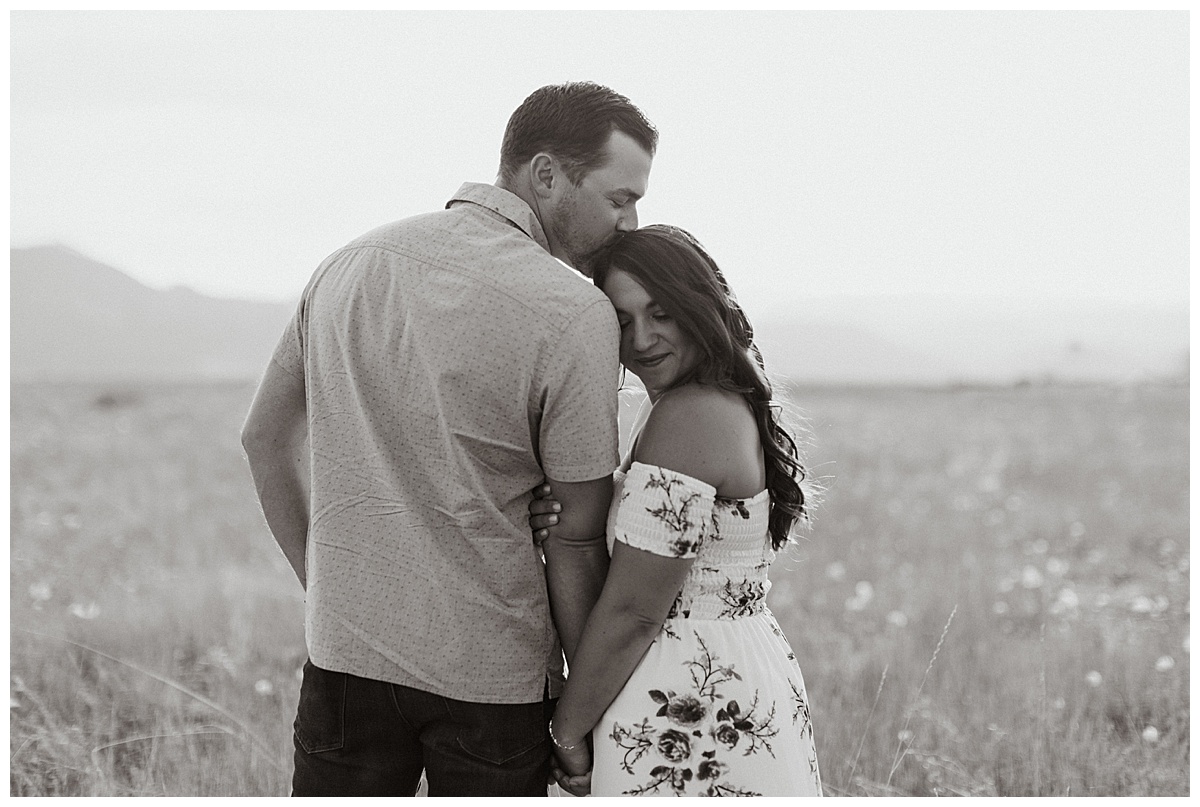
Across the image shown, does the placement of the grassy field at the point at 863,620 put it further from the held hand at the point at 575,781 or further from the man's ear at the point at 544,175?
the man's ear at the point at 544,175

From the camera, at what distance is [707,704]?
A: 2.24m

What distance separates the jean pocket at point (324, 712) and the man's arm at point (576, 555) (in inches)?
18.4

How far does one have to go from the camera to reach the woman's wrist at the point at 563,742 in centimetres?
223

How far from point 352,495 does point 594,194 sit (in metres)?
0.81

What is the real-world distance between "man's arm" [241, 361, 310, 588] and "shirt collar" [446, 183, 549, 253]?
56cm

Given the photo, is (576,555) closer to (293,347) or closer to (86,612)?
(293,347)

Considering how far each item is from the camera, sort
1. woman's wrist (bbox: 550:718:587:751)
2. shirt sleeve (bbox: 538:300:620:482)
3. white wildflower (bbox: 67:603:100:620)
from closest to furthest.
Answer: shirt sleeve (bbox: 538:300:620:482) → woman's wrist (bbox: 550:718:587:751) → white wildflower (bbox: 67:603:100:620)

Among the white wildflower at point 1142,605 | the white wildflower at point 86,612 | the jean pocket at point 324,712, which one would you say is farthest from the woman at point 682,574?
the white wildflower at point 1142,605

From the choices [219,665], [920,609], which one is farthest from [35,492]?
[920,609]

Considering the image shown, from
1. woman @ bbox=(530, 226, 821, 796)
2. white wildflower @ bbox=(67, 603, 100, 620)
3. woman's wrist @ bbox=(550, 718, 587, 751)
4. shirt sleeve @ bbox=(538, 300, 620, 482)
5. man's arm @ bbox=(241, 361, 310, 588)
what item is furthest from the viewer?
white wildflower @ bbox=(67, 603, 100, 620)

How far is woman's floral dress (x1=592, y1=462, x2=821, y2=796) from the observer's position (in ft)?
7.29

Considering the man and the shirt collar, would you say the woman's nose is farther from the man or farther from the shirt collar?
the shirt collar

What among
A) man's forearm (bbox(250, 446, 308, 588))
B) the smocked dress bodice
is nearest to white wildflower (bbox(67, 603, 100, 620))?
man's forearm (bbox(250, 446, 308, 588))

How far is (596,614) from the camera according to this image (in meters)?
2.14
